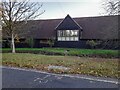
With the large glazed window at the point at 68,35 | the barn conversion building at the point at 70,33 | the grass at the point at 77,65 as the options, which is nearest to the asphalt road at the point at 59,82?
the grass at the point at 77,65

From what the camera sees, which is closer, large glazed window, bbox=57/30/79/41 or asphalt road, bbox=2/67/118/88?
asphalt road, bbox=2/67/118/88

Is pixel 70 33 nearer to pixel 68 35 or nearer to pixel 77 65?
pixel 68 35

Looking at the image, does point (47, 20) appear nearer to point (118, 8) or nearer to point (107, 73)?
point (118, 8)

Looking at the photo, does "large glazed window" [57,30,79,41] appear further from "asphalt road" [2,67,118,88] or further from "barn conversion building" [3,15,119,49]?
"asphalt road" [2,67,118,88]

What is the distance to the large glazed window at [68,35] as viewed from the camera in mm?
36531

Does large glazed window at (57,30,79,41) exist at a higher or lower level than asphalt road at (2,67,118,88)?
higher

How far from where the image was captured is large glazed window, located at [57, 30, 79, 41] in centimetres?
3653

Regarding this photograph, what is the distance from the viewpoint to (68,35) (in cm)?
3709

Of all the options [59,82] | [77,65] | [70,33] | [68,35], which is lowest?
[59,82]

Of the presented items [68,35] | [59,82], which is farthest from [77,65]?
[68,35]

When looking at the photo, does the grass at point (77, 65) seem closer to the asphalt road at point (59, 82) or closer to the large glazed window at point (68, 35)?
the asphalt road at point (59, 82)

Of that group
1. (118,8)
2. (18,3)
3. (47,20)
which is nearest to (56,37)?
(47,20)

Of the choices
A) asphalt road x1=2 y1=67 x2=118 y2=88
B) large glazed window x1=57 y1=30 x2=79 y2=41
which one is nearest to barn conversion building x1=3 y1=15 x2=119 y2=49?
large glazed window x1=57 y1=30 x2=79 y2=41

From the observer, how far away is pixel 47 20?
138ft
